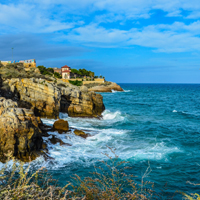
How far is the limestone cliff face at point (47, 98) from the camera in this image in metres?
29.6

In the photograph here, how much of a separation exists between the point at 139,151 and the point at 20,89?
20.3 m

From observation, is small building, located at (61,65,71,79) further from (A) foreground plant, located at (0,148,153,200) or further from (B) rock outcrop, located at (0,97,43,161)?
(A) foreground plant, located at (0,148,153,200)

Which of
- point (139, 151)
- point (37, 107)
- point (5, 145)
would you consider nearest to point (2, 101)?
point (5, 145)

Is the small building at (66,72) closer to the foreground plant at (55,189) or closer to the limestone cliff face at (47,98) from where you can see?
the limestone cliff face at (47,98)

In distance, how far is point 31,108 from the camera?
28.7 meters

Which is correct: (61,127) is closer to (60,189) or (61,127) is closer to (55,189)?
(60,189)

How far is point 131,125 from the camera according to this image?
1145 inches

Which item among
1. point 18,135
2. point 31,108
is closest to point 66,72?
point 31,108

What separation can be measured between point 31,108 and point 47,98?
9.31 ft

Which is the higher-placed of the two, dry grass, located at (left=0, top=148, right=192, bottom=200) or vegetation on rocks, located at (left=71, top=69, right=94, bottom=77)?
vegetation on rocks, located at (left=71, top=69, right=94, bottom=77)

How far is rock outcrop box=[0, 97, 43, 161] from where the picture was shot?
14.6 meters

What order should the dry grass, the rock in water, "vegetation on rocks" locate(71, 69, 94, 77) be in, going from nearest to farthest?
1. the dry grass
2. the rock in water
3. "vegetation on rocks" locate(71, 69, 94, 77)

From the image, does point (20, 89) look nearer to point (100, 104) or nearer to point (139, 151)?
point (100, 104)

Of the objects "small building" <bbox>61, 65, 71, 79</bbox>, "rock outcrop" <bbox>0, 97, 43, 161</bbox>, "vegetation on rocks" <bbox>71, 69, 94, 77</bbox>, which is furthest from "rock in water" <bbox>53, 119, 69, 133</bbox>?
"vegetation on rocks" <bbox>71, 69, 94, 77</bbox>
